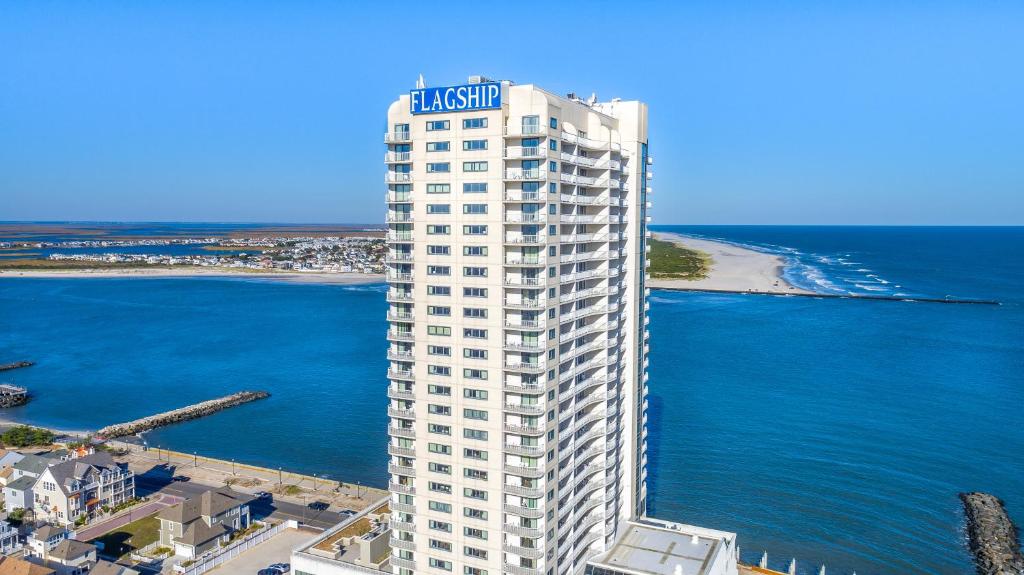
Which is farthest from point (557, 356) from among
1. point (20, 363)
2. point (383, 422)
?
point (20, 363)

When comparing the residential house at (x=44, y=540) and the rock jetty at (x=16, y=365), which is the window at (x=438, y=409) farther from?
the rock jetty at (x=16, y=365)

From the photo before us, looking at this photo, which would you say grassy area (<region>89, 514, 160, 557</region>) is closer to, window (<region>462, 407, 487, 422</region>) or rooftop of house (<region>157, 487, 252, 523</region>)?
rooftop of house (<region>157, 487, 252, 523</region>)

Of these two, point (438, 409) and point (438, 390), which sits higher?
point (438, 390)

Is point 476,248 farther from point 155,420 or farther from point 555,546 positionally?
point 155,420

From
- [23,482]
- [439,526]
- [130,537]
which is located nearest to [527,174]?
[439,526]

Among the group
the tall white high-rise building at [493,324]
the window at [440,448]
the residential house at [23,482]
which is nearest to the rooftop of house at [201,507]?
the residential house at [23,482]

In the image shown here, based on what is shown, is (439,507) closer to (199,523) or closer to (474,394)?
(474,394)
